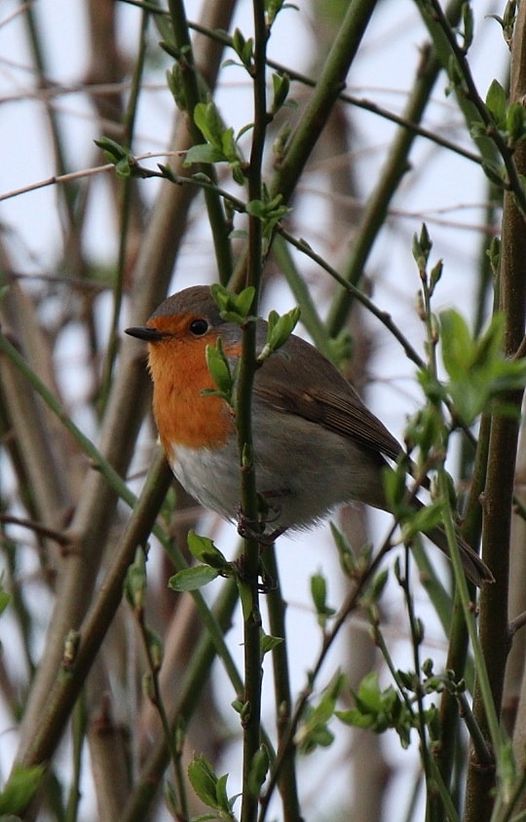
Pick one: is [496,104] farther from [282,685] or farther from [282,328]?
[282,685]

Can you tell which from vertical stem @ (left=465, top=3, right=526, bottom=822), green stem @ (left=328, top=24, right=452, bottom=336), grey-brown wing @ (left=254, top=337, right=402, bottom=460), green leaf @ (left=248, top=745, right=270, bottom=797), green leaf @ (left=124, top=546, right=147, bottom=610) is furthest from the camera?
grey-brown wing @ (left=254, top=337, right=402, bottom=460)

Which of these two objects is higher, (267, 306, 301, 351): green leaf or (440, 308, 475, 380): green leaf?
(267, 306, 301, 351): green leaf

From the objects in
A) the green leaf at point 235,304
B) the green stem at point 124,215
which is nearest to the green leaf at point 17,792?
the green leaf at point 235,304

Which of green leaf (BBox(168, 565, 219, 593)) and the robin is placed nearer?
green leaf (BBox(168, 565, 219, 593))

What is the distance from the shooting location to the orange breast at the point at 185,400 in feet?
10.7

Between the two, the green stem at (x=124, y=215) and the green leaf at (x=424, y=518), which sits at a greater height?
the green stem at (x=124, y=215)

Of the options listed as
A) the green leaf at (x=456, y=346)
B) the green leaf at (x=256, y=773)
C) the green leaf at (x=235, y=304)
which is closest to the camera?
the green leaf at (x=456, y=346)

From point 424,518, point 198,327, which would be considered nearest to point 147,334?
point 198,327

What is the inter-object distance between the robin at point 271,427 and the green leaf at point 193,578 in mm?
1098

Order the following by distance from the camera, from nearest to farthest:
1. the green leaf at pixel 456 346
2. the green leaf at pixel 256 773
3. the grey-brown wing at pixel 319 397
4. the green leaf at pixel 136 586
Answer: the green leaf at pixel 456 346 → the green leaf at pixel 256 773 → the green leaf at pixel 136 586 → the grey-brown wing at pixel 319 397

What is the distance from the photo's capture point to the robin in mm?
3242

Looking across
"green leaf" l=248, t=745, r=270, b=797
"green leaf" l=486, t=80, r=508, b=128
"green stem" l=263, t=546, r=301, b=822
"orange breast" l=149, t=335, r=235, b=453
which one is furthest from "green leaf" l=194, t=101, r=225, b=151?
"orange breast" l=149, t=335, r=235, b=453

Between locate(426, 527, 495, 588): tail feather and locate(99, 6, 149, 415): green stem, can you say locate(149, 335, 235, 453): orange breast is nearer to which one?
locate(99, 6, 149, 415): green stem

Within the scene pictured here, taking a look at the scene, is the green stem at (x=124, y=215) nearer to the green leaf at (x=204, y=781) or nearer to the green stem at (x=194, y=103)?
the green stem at (x=194, y=103)
